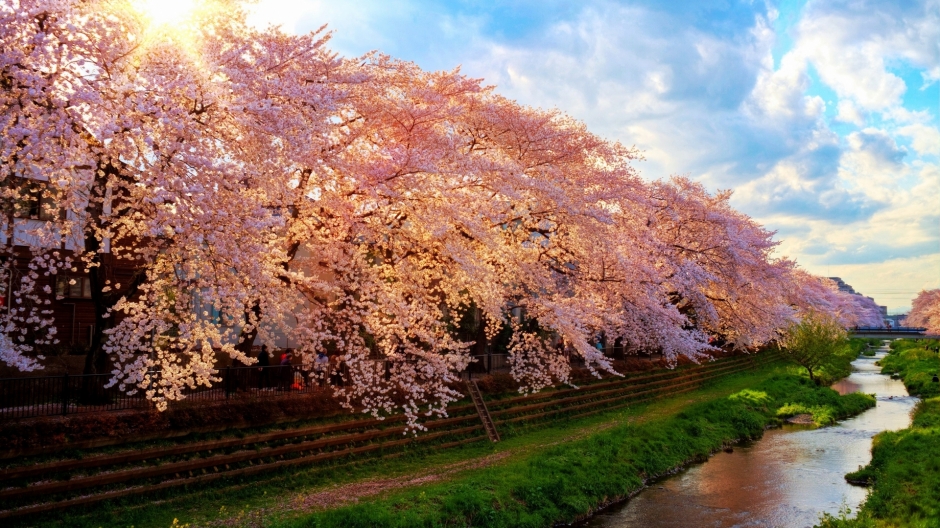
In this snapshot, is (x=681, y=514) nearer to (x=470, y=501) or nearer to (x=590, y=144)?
(x=470, y=501)

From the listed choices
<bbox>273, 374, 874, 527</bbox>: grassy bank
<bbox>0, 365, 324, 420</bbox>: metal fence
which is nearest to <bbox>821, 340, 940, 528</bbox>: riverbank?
<bbox>273, 374, 874, 527</bbox>: grassy bank

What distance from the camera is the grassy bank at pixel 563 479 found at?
48.5 feet

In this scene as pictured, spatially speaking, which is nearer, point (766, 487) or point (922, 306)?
point (766, 487)

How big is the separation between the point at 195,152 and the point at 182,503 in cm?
739

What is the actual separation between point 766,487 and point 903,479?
3.48 metres

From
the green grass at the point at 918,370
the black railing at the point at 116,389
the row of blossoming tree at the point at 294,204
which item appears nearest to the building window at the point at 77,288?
the row of blossoming tree at the point at 294,204

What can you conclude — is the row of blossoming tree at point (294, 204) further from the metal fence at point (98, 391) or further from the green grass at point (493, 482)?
the green grass at point (493, 482)

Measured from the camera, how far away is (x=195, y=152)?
12234mm

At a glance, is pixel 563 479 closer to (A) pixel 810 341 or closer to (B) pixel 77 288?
(B) pixel 77 288

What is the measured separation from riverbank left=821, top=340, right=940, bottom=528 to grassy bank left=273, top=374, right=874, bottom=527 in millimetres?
5296

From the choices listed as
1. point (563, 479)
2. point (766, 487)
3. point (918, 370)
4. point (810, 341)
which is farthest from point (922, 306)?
point (563, 479)

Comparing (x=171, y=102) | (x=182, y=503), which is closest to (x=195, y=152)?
(x=171, y=102)

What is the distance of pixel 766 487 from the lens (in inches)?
805

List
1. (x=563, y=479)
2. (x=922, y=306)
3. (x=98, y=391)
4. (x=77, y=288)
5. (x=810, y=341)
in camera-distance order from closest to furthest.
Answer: (x=98, y=391) → (x=563, y=479) → (x=77, y=288) → (x=810, y=341) → (x=922, y=306)
